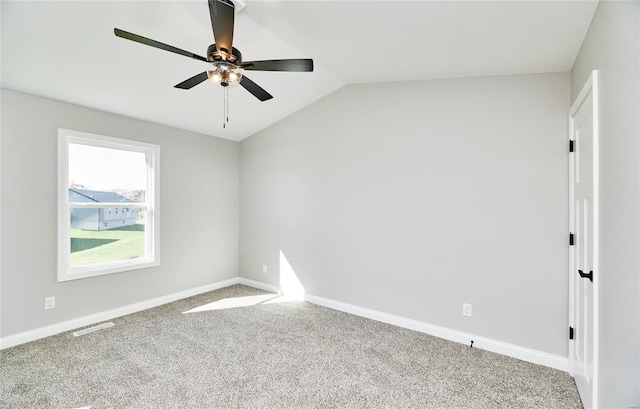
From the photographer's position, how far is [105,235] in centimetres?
363

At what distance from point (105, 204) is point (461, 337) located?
168 inches

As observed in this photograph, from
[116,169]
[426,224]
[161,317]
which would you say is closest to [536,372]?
[426,224]

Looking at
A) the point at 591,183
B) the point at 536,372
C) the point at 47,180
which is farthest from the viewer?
the point at 47,180

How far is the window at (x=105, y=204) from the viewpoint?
10.5 ft

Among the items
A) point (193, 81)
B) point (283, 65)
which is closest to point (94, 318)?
point (193, 81)

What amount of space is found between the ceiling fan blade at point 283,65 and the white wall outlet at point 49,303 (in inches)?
125

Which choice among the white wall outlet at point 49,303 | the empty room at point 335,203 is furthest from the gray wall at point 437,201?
the white wall outlet at point 49,303

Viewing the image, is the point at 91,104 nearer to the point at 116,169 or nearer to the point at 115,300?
the point at 116,169

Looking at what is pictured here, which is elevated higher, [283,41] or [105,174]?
[283,41]

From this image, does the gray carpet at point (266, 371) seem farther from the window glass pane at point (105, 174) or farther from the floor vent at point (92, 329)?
the window glass pane at point (105, 174)

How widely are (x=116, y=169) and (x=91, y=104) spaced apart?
0.80 meters

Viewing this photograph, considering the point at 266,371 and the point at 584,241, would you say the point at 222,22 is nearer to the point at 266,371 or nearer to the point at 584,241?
the point at 266,371

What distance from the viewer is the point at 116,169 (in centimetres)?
370

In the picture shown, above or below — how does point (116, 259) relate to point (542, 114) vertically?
below
